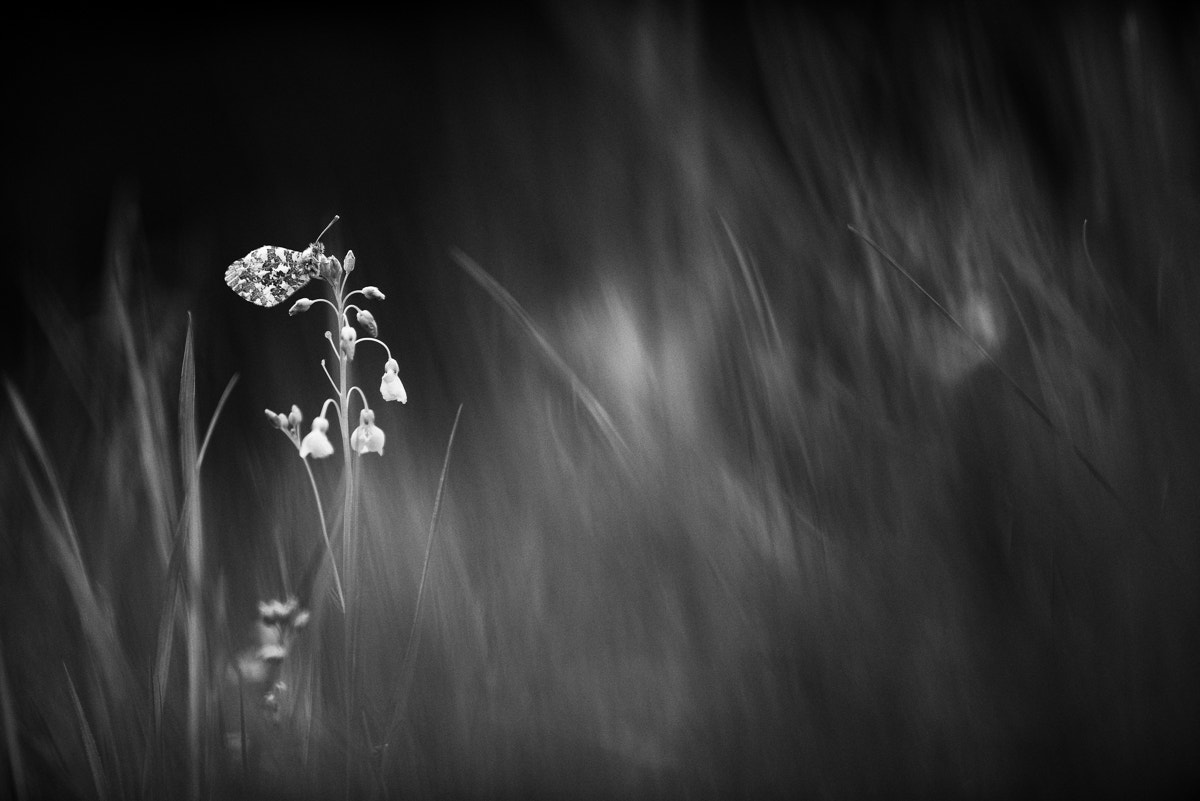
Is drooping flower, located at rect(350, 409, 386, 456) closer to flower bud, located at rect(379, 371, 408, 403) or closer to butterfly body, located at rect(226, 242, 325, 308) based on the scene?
flower bud, located at rect(379, 371, 408, 403)

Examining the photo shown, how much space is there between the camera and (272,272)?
0.75 metres

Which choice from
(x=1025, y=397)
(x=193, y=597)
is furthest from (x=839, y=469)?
(x=193, y=597)

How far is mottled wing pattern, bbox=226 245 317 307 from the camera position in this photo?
2.42 feet

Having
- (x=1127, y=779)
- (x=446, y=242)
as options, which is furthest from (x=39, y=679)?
(x=446, y=242)

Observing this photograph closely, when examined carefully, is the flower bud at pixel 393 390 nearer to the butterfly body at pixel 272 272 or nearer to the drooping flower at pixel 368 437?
the drooping flower at pixel 368 437

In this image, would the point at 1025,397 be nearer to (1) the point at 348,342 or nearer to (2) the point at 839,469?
(2) the point at 839,469

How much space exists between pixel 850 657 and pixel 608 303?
369 mm

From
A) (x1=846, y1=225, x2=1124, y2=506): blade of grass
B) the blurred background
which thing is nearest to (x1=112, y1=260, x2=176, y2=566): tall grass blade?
the blurred background

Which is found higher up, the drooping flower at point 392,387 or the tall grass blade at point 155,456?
the drooping flower at point 392,387

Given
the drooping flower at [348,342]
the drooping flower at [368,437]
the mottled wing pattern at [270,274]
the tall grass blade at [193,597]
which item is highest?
the mottled wing pattern at [270,274]

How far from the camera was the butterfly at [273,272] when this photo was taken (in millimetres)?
738

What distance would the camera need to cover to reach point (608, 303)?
2.28 ft

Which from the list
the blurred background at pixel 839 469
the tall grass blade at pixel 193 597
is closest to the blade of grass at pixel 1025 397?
the blurred background at pixel 839 469

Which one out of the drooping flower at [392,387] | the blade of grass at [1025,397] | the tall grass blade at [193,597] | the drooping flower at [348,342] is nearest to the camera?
the blade of grass at [1025,397]
